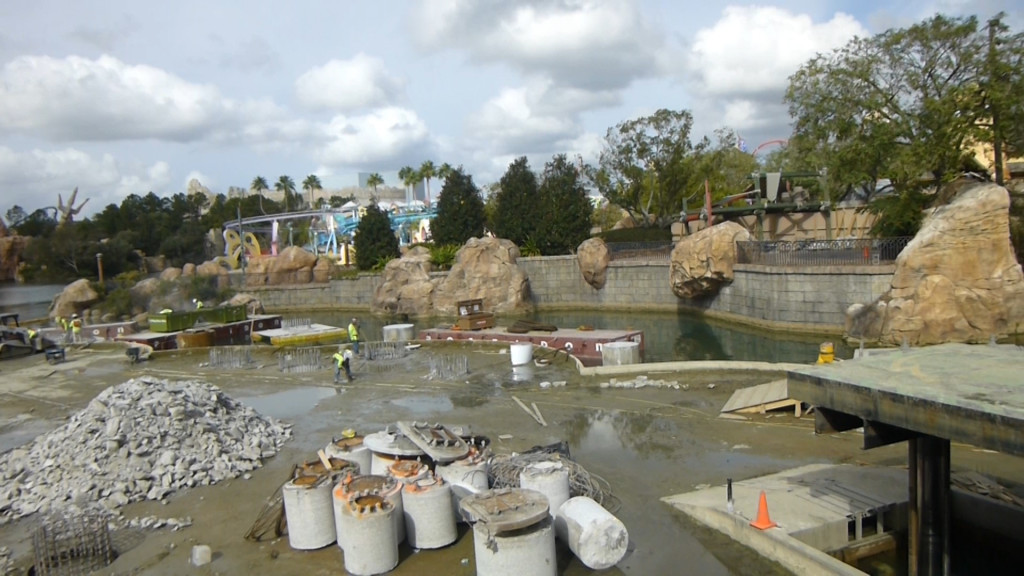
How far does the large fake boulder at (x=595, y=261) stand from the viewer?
152ft

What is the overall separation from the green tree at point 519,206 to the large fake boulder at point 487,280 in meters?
5.12

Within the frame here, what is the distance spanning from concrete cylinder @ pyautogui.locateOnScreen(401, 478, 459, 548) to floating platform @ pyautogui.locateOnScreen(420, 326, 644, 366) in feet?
49.9

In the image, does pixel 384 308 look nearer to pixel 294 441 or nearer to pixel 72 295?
pixel 72 295

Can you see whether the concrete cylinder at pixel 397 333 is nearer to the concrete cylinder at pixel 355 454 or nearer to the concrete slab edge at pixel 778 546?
the concrete cylinder at pixel 355 454

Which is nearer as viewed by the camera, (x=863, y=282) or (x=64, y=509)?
(x=64, y=509)

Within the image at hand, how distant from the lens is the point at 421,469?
10344mm

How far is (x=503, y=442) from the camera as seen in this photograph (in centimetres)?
1456

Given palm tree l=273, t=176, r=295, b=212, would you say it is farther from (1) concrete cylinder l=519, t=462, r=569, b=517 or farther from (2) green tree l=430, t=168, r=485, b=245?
(1) concrete cylinder l=519, t=462, r=569, b=517

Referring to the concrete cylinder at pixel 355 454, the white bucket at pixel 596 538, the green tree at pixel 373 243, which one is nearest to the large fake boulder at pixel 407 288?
the green tree at pixel 373 243

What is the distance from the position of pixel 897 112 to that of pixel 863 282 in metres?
9.87

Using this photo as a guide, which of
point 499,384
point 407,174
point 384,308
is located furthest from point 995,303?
point 407,174

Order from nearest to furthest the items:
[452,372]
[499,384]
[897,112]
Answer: [499,384] < [452,372] < [897,112]

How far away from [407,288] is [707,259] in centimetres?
2362

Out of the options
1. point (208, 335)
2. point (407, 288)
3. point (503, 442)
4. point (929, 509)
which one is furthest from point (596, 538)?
point (407, 288)
